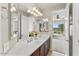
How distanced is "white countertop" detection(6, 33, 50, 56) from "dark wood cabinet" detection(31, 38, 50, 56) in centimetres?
3

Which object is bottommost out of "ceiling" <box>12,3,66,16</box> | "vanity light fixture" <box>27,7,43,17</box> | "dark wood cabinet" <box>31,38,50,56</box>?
"dark wood cabinet" <box>31,38,50,56</box>

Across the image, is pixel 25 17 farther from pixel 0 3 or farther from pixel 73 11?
pixel 73 11

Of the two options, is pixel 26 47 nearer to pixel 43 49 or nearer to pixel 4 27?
pixel 43 49

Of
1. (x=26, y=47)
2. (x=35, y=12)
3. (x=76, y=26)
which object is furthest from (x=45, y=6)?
(x=26, y=47)

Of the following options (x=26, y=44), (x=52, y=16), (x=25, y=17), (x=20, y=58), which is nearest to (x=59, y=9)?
(x=52, y=16)

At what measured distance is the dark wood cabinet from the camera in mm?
1345

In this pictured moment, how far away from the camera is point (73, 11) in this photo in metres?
1.37

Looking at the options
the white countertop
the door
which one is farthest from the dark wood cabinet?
the door

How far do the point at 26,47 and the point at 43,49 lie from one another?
8.0 inches

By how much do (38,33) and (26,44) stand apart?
202mm

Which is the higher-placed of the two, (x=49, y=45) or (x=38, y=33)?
(x=38, y=33)

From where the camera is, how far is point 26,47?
142 cm

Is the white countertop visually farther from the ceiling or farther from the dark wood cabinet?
the ceiling

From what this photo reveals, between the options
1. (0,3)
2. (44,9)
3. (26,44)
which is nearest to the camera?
(0,3)
